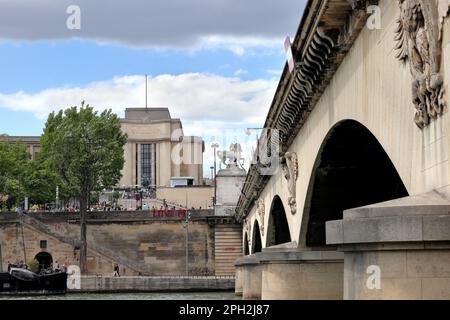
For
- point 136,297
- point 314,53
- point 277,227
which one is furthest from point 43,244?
point 314,53

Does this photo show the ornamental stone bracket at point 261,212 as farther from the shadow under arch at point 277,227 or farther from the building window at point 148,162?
the building window at point 148,162

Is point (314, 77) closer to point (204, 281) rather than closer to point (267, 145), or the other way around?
point (267, 145)

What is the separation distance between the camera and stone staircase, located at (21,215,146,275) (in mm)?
82312

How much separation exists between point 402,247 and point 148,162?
124 m

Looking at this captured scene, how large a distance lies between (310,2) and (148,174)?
11431 centimetres

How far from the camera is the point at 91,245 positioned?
84.2 m

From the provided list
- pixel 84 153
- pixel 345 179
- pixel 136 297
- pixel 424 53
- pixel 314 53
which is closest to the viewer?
pixel 424 53

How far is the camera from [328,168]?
1064 inches

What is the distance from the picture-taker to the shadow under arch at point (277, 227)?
45.0 metres

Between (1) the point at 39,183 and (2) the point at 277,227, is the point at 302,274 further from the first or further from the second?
(1) the point at 39,183

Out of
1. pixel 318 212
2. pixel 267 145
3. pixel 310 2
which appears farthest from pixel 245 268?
pixel 310 2

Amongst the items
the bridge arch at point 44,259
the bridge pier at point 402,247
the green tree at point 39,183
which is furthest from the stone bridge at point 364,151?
the green tree at point 39,183

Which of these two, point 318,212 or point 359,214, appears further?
point 318,212

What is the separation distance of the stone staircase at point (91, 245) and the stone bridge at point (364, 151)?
47191mm
